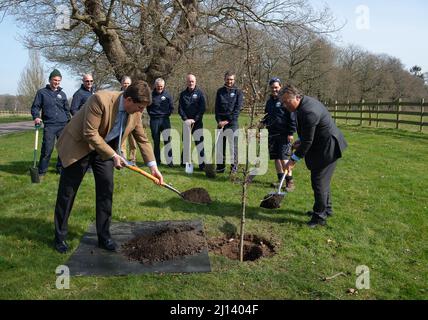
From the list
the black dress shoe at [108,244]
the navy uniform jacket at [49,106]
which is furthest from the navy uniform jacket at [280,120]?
the navy uniform jacket at [49,106]

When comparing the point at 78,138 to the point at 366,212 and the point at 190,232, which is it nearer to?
the point at 190,232

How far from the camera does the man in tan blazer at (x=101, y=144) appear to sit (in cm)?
424

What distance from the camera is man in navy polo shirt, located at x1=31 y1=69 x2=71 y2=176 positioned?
26.7 ft

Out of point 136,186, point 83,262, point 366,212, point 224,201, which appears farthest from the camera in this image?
point 136,186

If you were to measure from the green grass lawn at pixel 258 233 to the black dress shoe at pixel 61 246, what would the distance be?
8 cm

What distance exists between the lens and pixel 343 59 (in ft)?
177

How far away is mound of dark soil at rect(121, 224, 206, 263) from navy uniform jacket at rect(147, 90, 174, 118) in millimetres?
A: 4651

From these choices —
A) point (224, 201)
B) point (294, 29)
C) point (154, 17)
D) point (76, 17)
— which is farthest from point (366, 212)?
point (294, 29)

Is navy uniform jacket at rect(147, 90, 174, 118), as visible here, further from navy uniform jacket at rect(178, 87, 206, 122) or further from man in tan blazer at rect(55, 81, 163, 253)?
man in tan blazer at rect(55, 81, 163, 253)

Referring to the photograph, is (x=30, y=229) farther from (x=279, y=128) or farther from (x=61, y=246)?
(x=279, y=128)

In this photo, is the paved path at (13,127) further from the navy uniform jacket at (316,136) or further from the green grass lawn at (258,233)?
the navy uniform jacket at (316,136)

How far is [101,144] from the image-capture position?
4.25 meters

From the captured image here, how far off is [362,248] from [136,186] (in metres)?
4.49

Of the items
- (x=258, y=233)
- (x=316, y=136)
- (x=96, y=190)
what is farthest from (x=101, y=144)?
(x=316, y=136)
